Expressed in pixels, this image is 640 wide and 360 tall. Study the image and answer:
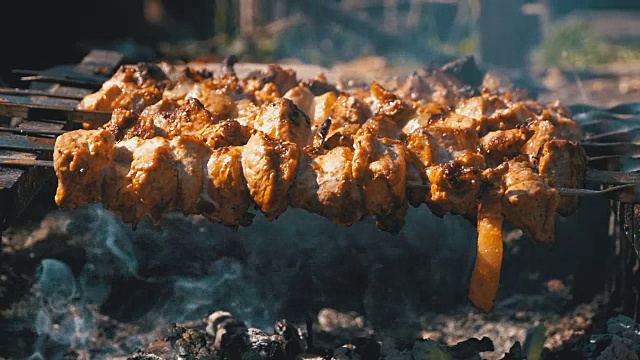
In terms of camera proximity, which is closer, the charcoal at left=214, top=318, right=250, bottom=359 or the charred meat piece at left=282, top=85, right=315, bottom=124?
the charcoal at left=214, top=318, right=250, bottom=359

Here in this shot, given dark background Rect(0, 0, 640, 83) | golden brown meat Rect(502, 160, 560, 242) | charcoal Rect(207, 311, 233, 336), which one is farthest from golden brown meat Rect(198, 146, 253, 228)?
dark background Rect(0, 0, 640, 83)

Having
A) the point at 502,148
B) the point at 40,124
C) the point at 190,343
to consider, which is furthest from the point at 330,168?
the point at 40,124

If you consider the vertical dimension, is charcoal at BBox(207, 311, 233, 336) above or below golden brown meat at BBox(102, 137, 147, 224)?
below

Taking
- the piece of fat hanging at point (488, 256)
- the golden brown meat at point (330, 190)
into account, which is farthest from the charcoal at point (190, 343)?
the piece of fat hanging at point (488, 256)

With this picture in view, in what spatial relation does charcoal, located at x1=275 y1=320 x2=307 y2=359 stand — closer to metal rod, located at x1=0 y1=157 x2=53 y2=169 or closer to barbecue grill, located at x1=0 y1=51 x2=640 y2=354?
barbecue grill, located at x1=0 y1=51 x2=640 y2=354

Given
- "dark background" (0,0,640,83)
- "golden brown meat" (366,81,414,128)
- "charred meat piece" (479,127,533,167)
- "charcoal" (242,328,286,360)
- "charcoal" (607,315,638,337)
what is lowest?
"charcoal" (242,328,286,360)

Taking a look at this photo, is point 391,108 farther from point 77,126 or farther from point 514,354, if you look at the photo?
point 77,126
